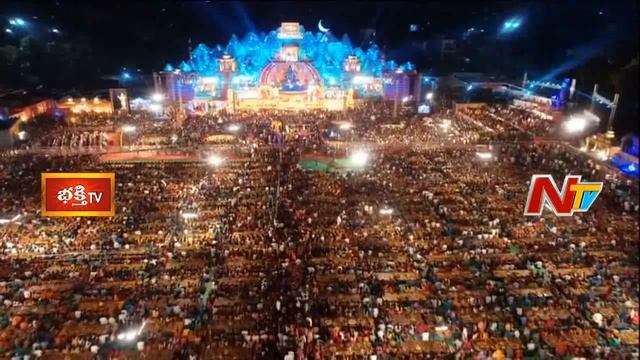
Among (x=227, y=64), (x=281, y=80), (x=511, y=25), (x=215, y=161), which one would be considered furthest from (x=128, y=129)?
(x=511, y=25)

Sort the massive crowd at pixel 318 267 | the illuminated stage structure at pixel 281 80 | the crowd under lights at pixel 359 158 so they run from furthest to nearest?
1. the illuminated stage structure at pixel 281 80
2. the crowd under lights at pixel 359 158
3. the massive crowd at pixel 318 267

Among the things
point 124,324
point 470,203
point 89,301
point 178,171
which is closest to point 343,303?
point 124,324

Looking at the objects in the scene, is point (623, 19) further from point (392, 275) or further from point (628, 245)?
point (392, 275)

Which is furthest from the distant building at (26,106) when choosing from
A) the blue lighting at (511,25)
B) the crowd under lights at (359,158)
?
the blue lighting at (511,25)

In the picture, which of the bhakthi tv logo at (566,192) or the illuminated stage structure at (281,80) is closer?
the bhakthi tv logo at (566,192)

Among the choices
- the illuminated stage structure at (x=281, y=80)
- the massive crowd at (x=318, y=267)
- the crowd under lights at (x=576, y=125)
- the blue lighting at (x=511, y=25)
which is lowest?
the massive crowd at (x=318, y=267)

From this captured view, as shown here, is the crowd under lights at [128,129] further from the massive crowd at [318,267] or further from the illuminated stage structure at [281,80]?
the illuminated stage structure at [281,80]
